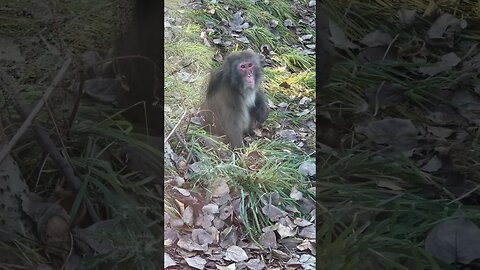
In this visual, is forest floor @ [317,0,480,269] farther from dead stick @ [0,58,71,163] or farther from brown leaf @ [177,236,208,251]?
dead stick @ [0,58,71,163]

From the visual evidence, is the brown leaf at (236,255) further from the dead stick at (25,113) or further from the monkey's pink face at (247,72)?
the dead stick at (25,113)

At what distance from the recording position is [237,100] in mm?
1751

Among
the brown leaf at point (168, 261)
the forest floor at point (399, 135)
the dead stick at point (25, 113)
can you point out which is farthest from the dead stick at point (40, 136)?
the forest floor at point (399, 135)

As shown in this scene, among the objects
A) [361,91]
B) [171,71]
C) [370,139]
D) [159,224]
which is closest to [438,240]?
[370,139]

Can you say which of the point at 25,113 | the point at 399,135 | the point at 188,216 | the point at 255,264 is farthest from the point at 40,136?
the point at 399,135

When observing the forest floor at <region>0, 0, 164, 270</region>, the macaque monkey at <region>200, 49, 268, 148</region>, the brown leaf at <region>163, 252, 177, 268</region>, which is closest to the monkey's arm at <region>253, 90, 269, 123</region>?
the macaque monkey at <region>200, 49, 268, 148</region>

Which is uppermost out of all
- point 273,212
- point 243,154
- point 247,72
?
point 247,72

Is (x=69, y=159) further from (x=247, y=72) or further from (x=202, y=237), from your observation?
(x=247, y=72)

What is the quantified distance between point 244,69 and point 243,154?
0.78ft

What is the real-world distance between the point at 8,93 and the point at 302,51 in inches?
31.5

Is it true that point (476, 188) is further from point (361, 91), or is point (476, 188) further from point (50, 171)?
point (50, 171)

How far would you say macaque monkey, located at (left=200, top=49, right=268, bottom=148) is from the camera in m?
1.73

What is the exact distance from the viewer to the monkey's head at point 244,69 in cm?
172

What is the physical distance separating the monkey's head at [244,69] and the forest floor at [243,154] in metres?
0.02
